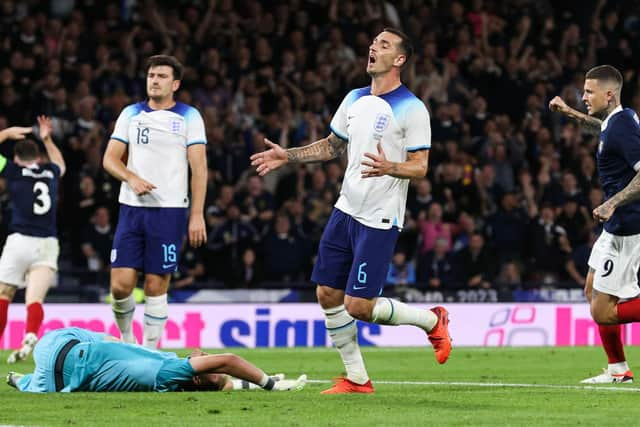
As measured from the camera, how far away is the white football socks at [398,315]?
31.1ft

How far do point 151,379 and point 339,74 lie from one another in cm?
1377

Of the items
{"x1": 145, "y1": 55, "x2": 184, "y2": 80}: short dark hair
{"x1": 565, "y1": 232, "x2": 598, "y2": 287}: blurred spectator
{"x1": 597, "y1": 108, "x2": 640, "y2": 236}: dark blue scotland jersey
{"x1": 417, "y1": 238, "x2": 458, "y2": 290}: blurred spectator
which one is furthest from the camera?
{"x1": 565, "y1": 232, "x2": 598, "y2": 287}: blurred spectator

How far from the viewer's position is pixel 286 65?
22469 mm

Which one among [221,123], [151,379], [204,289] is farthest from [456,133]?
[151,379]

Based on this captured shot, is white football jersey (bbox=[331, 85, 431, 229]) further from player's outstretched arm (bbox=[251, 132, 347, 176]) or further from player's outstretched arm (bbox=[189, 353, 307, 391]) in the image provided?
player's outstretched arm (bbox=[189, 353, 307, 391])

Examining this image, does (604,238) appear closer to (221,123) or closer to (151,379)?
(151,379)

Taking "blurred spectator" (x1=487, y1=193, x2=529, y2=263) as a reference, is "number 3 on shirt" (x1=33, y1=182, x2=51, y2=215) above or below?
above

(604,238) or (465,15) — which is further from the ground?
(465,15)

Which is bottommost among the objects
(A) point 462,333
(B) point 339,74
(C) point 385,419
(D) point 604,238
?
(A) point 462,333

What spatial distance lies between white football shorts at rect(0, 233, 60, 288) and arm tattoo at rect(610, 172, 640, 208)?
676 centimetres

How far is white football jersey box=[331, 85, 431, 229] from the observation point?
9484mm

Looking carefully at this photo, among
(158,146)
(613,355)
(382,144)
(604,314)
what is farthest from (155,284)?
(613,355)

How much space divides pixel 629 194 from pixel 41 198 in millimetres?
6749

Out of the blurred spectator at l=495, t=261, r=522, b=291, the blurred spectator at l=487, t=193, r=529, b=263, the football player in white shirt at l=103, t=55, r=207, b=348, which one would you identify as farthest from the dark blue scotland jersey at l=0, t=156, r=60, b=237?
the blurred spectator at l=487, t=193, r=529, b=263
